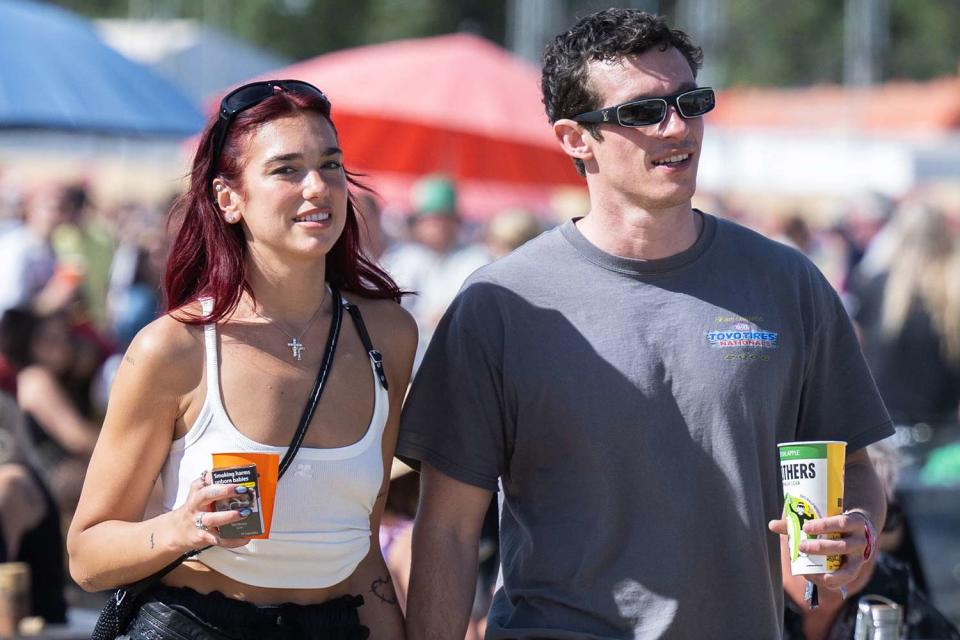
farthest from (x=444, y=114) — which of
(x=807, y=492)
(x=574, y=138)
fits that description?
(x=807, y=492)

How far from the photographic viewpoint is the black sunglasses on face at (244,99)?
304 centimetres

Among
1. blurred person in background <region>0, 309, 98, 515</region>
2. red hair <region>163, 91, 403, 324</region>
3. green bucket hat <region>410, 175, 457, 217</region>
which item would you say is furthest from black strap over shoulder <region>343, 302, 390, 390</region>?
green bucket hat <region>410, 175, 457, 217</region>

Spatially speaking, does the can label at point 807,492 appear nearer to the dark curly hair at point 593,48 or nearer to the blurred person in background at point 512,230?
the dark curly hair at point 593,48

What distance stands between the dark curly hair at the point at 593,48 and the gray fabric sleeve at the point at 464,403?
455mm

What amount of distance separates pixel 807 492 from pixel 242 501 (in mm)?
1057

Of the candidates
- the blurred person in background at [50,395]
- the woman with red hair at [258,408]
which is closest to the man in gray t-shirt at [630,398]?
the woman with red hair at [258,408]

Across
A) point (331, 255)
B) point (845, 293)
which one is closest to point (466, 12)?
point (845, 293)

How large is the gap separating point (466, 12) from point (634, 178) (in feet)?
172

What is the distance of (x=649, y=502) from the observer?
2975 millimetres

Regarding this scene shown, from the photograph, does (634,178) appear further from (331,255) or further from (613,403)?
(331,255)

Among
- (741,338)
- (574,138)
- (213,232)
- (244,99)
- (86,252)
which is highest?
(244,99)

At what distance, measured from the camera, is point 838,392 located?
3.18 meters

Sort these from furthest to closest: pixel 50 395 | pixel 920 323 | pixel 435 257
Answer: pixel 435 257
pixel 920 323
pixel 50 395

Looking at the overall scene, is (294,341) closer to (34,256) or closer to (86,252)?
(34,256)
